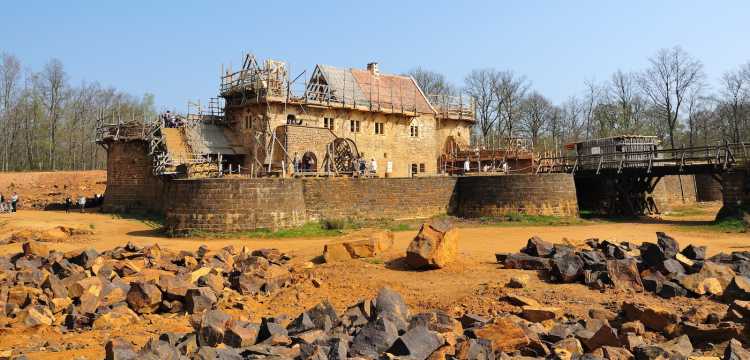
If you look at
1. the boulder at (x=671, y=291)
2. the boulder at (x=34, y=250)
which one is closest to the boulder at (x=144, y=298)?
the boulder at (x=34, y=250)

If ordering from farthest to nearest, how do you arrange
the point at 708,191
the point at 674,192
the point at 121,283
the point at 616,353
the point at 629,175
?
the point at 708,191 → the point at 674,192 → the point at 629,175 → the point at 121,283 → the point at 616,353

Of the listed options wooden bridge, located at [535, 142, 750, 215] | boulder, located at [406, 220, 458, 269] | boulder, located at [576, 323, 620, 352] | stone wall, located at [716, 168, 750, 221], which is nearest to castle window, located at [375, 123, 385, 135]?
wooden bridge, located at [535, 142, 750, 215]

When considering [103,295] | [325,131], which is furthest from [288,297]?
[325,131]

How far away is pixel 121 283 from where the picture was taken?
13.0m

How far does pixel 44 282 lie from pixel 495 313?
10.0 m

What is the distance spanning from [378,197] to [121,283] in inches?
Result: 656

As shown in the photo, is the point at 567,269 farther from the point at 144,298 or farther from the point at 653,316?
the point at 144,298

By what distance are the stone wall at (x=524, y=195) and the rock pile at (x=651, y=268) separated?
44.5 feet

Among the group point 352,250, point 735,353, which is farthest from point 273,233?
point 735,353

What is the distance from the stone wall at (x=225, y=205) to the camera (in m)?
23.7

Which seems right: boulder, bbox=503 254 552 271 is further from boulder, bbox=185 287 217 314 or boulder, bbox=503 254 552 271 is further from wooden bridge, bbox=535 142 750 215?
wooden bridge, bbox=535 142 750 215

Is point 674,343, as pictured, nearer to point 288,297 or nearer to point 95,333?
point 288,297

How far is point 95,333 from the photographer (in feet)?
34.1

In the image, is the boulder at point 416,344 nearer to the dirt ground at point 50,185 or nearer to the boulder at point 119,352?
the boulder at point 119,352
